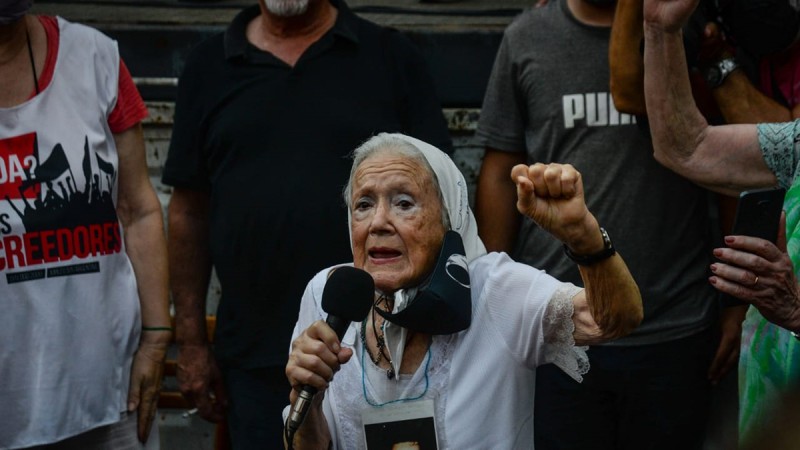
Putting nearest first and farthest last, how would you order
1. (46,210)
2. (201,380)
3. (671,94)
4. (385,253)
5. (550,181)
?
1. (550,181)
2. (385,253)
3. (671,94)
4. (46,210)
5. (201,380)

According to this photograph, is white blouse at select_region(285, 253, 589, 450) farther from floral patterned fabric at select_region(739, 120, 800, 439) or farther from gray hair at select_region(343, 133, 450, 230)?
floral patterned fabric at select_region(739, 120, 800, 439)

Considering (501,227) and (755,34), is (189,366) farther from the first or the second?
(755,34)

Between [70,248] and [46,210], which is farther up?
[46,210]

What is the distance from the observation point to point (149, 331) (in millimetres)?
3684

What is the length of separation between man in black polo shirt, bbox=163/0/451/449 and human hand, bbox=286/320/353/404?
49.4 inches

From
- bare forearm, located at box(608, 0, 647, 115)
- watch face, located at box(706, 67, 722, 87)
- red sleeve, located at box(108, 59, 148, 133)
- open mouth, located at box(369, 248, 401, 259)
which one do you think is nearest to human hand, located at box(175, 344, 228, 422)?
red sleeve, located at box(108, 59, 148, 133)

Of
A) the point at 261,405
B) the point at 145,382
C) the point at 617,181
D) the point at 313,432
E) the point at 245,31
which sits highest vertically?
the point at 245,31

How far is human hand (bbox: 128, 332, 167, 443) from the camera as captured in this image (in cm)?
363

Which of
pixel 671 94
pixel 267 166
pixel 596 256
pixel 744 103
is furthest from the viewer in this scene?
pixel 267 166

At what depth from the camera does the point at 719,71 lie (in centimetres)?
361

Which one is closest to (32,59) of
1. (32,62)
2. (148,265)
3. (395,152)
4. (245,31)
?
(32,62)

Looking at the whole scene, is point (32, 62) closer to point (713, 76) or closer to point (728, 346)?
point (713, 76)

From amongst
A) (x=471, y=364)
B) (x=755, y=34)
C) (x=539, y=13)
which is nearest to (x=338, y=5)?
(x=539, y=13)

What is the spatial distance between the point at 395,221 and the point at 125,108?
3.63ft
